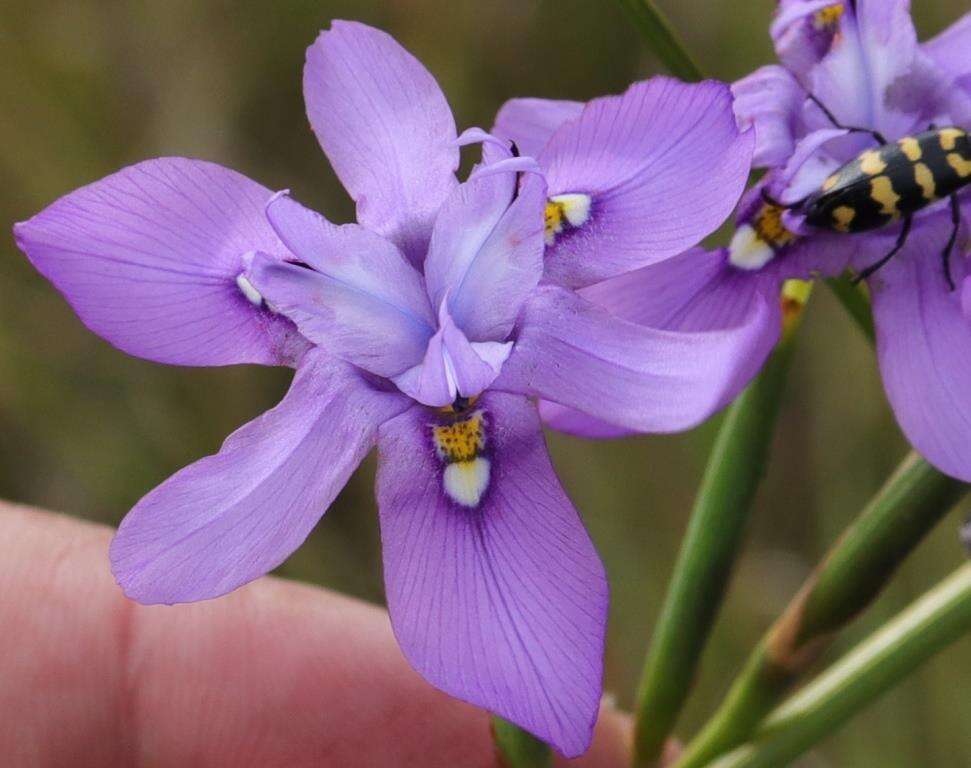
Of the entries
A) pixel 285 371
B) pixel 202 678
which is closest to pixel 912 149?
pixel 202 678

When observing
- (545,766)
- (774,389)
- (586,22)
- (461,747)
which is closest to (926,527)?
(774,389)

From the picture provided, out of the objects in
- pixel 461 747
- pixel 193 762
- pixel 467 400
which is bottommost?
pixel 461 747

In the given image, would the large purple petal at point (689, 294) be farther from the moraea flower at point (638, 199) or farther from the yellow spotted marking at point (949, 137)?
the yellow spotted marking at point (949, 137)

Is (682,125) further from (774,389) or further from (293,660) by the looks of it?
(293,660)

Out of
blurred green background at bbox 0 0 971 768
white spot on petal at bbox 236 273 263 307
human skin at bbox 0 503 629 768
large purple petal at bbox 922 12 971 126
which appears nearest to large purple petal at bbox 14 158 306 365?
white spot on petal at bbox 236 273 263 307

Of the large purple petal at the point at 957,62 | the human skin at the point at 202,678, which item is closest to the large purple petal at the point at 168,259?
the large purple petal at the point at 957,62
